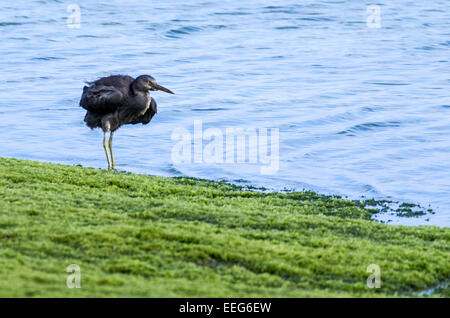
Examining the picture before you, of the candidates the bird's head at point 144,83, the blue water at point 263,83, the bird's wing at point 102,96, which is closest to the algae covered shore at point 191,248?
the bird's wing at point 102,96

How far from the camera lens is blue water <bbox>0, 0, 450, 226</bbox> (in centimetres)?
1598

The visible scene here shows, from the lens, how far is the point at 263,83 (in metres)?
24.1

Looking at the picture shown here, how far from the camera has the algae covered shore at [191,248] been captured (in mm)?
6859

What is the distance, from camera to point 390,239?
9.12m

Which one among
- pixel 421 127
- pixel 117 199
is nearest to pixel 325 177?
pixel 421 127

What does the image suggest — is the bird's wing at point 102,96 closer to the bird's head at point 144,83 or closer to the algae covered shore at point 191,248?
the bird's head at point 144,83

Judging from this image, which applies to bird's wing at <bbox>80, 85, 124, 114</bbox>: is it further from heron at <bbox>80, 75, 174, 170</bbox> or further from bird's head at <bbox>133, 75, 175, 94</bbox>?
bird's head at <bbox>133, 75, 175, 94</bbox>

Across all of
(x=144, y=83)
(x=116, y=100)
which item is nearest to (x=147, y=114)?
(x=144, y=83)

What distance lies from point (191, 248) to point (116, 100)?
230 inches

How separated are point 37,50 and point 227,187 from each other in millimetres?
18336

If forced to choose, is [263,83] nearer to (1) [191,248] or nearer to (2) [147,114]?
(2) [147,114]

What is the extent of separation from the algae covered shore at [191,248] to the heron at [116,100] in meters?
2.75

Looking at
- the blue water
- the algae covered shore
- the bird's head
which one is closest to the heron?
the bird's head
